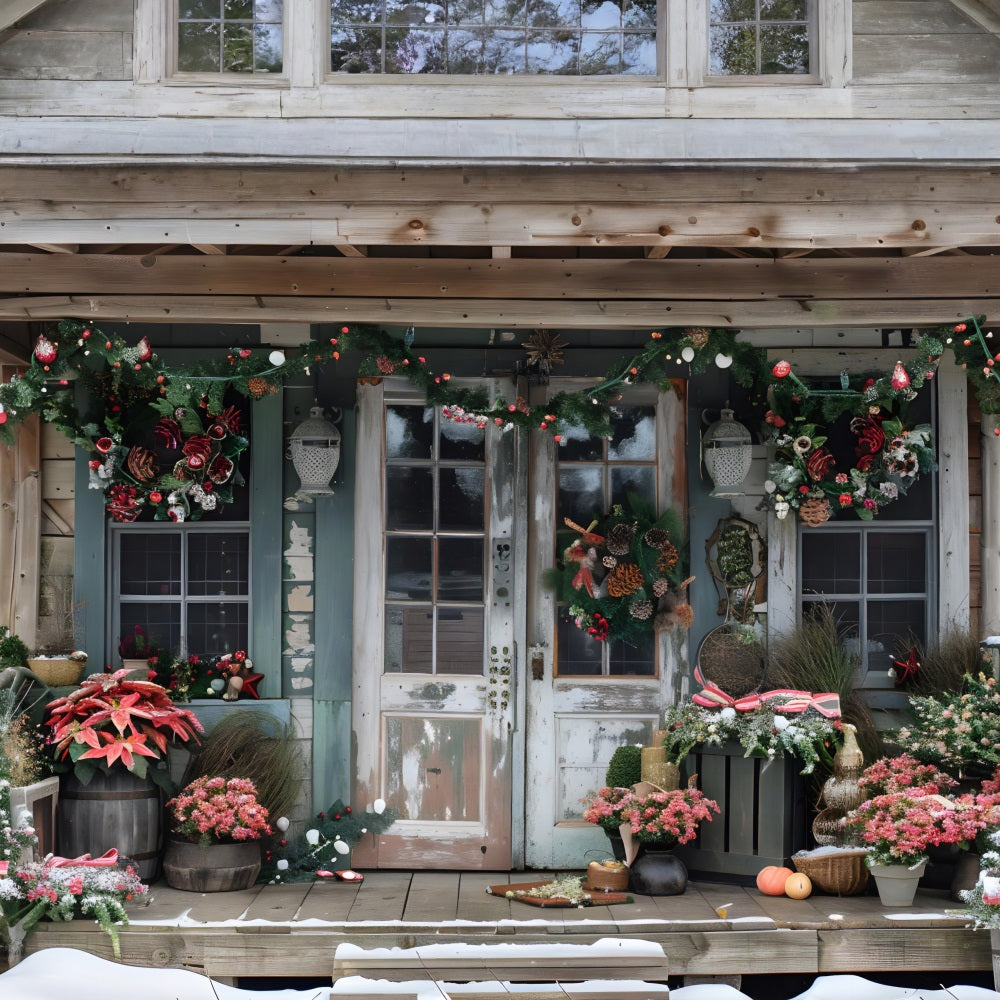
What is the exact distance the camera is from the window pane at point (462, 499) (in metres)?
6.52

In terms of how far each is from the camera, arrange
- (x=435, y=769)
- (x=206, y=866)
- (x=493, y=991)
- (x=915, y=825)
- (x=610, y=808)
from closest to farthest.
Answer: (x=493, y=991) < (x=915, y=825) < (x=206, y=866) < (x=610, y=808) < (x=435, y=769)

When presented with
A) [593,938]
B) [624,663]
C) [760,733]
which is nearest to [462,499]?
[624,663]

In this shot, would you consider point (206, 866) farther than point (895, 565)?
No

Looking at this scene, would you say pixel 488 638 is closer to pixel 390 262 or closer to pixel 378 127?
pixel 390 262

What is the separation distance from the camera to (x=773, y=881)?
18.7 ft

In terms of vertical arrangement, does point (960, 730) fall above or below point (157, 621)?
below

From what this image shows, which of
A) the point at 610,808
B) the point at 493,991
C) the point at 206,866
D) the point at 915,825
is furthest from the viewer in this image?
the point at 610,808

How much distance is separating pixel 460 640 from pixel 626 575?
969 millimetres

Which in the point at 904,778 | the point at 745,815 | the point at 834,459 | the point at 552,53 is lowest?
the point at 745,815

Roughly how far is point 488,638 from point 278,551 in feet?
4.00

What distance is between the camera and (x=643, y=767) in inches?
238

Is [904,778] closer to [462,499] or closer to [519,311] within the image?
[462,499]

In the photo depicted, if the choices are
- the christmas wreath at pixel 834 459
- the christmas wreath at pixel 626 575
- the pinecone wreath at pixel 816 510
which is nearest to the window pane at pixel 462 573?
the christmas wreath at pixel 626 575

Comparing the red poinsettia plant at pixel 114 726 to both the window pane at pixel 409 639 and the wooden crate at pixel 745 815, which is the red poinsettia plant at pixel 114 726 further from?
the wooden crate at pixel 745 815
